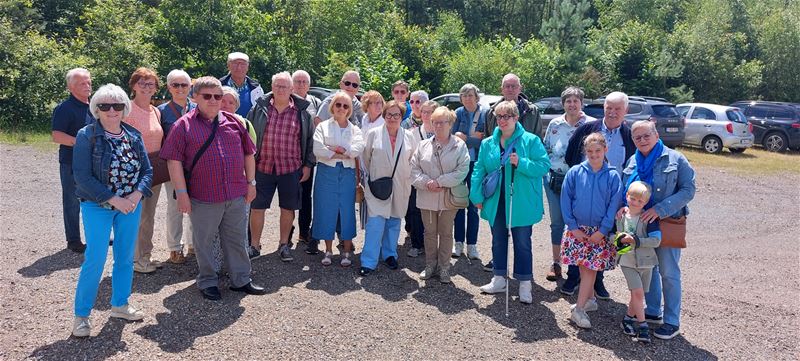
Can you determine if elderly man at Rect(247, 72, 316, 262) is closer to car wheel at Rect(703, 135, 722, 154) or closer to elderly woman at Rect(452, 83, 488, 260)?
elderly woman at Rect(452, 83, 488, 260)

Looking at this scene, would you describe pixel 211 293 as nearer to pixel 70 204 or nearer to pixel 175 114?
pixel 175 114

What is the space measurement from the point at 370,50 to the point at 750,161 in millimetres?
14878

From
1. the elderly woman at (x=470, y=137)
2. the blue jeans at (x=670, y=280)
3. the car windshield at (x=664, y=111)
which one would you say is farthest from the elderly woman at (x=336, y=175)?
the car windshield at (x=664, y=111)

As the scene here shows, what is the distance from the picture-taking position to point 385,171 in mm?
5992

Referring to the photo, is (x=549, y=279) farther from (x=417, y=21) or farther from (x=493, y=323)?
(x=417, y=21)

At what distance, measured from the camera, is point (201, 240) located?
16.4ft

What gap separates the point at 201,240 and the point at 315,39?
22048 millimetres

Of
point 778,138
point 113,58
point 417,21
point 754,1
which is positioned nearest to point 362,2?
point 113,58

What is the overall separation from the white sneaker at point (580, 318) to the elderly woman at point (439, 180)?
4.34 ft

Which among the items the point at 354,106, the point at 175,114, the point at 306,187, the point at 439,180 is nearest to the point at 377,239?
the point at 439,180

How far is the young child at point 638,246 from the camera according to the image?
4469 mm

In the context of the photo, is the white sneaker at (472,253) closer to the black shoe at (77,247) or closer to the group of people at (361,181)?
the group of people at (361,181)

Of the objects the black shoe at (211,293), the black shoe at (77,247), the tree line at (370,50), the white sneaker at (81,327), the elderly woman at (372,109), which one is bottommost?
the black shoe at (211,293)

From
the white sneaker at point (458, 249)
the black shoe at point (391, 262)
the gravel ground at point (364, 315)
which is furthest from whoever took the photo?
the white sneaker at point (458, 249)
